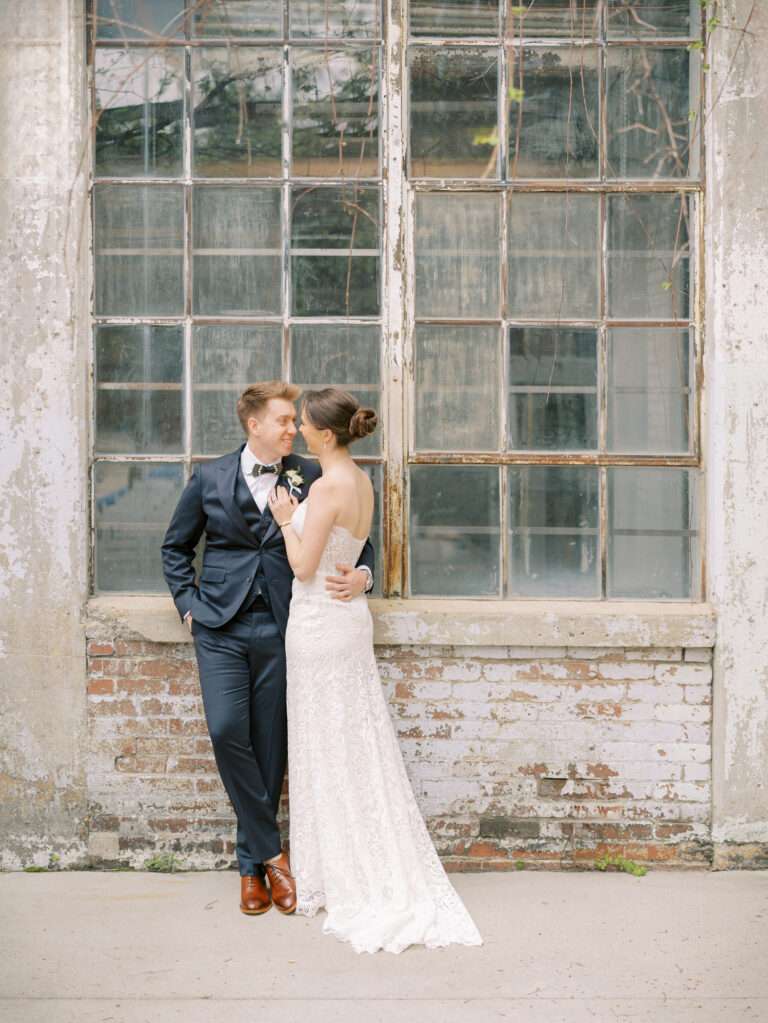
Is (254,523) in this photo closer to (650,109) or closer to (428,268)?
(428,268)

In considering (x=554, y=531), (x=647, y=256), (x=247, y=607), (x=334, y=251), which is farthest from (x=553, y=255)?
(x=247, y=607)

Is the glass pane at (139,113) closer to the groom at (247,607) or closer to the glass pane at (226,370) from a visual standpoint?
the glass pane at (226,370)

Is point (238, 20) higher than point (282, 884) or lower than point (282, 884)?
higher

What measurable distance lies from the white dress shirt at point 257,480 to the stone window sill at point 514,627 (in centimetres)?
61

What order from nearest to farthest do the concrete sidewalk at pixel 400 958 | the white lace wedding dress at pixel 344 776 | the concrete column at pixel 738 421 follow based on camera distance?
the concrete sidewalk at pixel 400 958
the white lace wedding dress at pixel 344 776
the concrete column at pixel 738 421

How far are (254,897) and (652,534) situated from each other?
2121mm

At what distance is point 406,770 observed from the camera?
4.60m

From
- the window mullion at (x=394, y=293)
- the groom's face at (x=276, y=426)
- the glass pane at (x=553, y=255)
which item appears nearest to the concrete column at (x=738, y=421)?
the glass pane at (x=553, y=255)

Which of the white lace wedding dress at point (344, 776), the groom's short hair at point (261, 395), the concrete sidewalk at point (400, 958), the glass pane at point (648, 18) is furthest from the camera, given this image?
the glass pane at point (648, 18)

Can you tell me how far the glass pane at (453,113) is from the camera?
4.61 meters

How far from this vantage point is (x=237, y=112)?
15.2 feet

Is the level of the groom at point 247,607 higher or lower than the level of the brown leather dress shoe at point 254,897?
higher

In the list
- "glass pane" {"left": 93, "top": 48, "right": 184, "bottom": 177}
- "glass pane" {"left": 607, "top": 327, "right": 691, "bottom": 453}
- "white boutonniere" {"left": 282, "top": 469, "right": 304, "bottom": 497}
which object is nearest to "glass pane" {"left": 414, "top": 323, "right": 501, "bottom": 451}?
"glass pane" {"left": 607, "top": 327, "right": 691, "bottom": 453}

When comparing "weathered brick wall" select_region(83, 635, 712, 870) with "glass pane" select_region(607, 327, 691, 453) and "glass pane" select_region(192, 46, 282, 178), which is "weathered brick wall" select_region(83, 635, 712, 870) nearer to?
"glass pane" select_region(607, 327, 691, 453)
